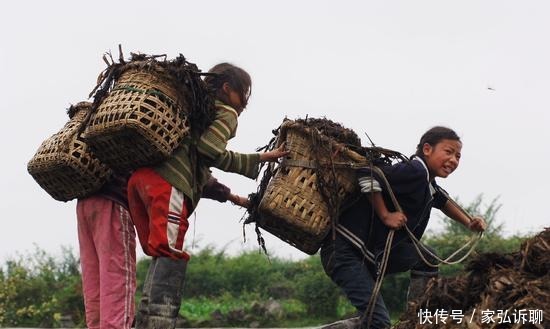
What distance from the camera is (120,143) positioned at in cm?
500

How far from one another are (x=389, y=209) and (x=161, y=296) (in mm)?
1402

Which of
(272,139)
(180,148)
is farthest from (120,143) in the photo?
(272,139)

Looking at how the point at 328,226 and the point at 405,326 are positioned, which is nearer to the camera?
the point at 405,326

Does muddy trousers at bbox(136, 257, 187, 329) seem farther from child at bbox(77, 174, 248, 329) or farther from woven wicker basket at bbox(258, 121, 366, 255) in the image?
woven wicker basket at bbox(258, 121, 366, 255)

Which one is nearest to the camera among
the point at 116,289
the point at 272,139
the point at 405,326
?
the point at 405,326

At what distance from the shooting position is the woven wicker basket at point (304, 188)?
5.38 m

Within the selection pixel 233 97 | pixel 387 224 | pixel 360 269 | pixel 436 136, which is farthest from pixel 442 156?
pixel 233 97

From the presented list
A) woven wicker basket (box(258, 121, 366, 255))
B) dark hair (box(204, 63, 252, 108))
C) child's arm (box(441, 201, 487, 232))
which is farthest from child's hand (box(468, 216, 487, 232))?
dark hair (box(204, 63, 252, 108))

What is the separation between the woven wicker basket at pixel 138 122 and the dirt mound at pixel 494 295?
1481 millimetres

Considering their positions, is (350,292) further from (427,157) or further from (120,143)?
(120,143)

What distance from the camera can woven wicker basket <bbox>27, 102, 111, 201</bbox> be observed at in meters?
5.36

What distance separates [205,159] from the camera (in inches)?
208

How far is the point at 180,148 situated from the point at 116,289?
838 mm

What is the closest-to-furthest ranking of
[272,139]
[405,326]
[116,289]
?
[405,326]
[116,289]
[272,139]
